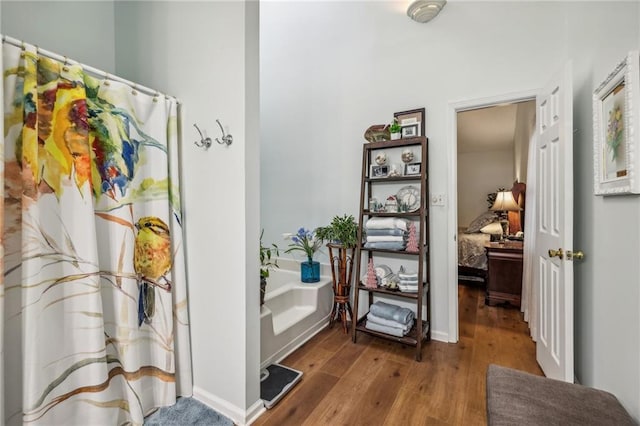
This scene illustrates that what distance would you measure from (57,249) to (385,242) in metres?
2.10

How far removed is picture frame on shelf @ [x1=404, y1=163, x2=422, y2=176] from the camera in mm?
2480

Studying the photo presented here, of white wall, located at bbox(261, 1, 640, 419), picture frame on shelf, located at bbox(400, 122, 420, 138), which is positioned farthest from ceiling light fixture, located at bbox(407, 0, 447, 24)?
picture frame on shelf, located at bbox(400, 122, 420, 138)

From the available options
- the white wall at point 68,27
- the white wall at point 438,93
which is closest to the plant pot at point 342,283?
the white wall at point 438,93

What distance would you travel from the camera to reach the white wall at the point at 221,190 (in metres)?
1.52

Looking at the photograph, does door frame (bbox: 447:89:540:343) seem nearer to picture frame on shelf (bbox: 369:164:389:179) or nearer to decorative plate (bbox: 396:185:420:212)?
decorative plate (bbox: 396:185:420:212)

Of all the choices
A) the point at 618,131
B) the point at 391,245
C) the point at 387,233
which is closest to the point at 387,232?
the point at 387,233

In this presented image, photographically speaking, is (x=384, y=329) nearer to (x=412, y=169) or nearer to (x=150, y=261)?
(x=412, y=169)

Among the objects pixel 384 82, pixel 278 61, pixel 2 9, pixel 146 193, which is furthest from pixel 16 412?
pixel 278 61

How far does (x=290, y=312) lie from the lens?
2.62 metres

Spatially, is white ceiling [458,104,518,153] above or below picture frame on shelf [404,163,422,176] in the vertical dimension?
above

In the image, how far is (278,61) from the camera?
342cm

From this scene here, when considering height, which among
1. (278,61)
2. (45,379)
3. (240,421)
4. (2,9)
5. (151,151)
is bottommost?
(240,421)

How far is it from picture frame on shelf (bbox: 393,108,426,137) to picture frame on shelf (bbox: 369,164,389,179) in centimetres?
40

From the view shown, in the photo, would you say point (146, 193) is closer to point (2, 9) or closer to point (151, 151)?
point (151, 151)
